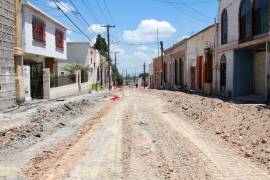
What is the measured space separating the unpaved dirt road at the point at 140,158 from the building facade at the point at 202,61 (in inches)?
934

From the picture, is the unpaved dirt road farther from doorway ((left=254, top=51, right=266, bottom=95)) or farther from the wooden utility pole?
doorway ((left=254, top=51, right=266, bottom=95))

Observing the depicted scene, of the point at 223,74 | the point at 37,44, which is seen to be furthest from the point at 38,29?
the point at 223,74

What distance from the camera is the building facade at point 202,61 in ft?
A: 122

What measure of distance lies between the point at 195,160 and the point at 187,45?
4199cm

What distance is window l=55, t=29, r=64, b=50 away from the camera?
126ft

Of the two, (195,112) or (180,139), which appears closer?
(180,139)

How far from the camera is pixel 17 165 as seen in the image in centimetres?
905

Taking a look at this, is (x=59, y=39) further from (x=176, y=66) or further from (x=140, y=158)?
(x=140, y=158)

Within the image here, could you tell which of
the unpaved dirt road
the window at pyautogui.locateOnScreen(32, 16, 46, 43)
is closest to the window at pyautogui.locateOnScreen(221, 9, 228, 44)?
the window at pyautogui.locateOnScreen(32, 16, 46, 43)

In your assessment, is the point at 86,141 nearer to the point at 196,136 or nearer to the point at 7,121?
the point at 196,136

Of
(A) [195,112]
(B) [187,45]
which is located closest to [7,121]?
(A) [195,112]

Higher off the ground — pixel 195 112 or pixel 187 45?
pixel 187 45

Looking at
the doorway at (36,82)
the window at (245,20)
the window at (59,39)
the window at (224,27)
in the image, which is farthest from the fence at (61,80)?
the window at (245,20)

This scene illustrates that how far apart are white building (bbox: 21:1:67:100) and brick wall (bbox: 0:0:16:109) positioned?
3673mm
